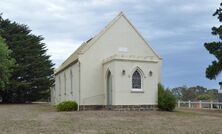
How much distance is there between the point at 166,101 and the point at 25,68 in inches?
1171

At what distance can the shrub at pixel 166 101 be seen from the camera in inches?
1300

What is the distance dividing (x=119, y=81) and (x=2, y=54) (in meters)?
21.5

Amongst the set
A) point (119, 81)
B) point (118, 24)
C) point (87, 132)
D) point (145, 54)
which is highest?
point (118, 24)

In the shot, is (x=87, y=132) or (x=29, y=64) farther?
(x=29, y=64)

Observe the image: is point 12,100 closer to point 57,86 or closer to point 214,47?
point 57,86

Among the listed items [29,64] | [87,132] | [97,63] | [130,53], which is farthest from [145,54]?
[29,64]

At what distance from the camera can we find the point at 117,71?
106ft

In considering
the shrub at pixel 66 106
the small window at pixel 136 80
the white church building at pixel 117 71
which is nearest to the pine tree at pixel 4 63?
the white church building at pixel 117 71

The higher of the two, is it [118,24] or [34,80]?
[118,24]

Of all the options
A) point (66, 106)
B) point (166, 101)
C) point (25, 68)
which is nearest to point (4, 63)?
point (25, 68)

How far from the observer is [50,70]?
203 ft

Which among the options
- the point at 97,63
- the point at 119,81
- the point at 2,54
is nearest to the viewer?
the point at 119,81

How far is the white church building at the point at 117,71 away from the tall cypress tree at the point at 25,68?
22.2 m

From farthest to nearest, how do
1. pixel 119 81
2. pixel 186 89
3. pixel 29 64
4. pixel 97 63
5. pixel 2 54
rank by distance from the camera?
pixel 186 89
pixel 29 64
pixel 2 54
pixel 97 63
pixel 119 81
